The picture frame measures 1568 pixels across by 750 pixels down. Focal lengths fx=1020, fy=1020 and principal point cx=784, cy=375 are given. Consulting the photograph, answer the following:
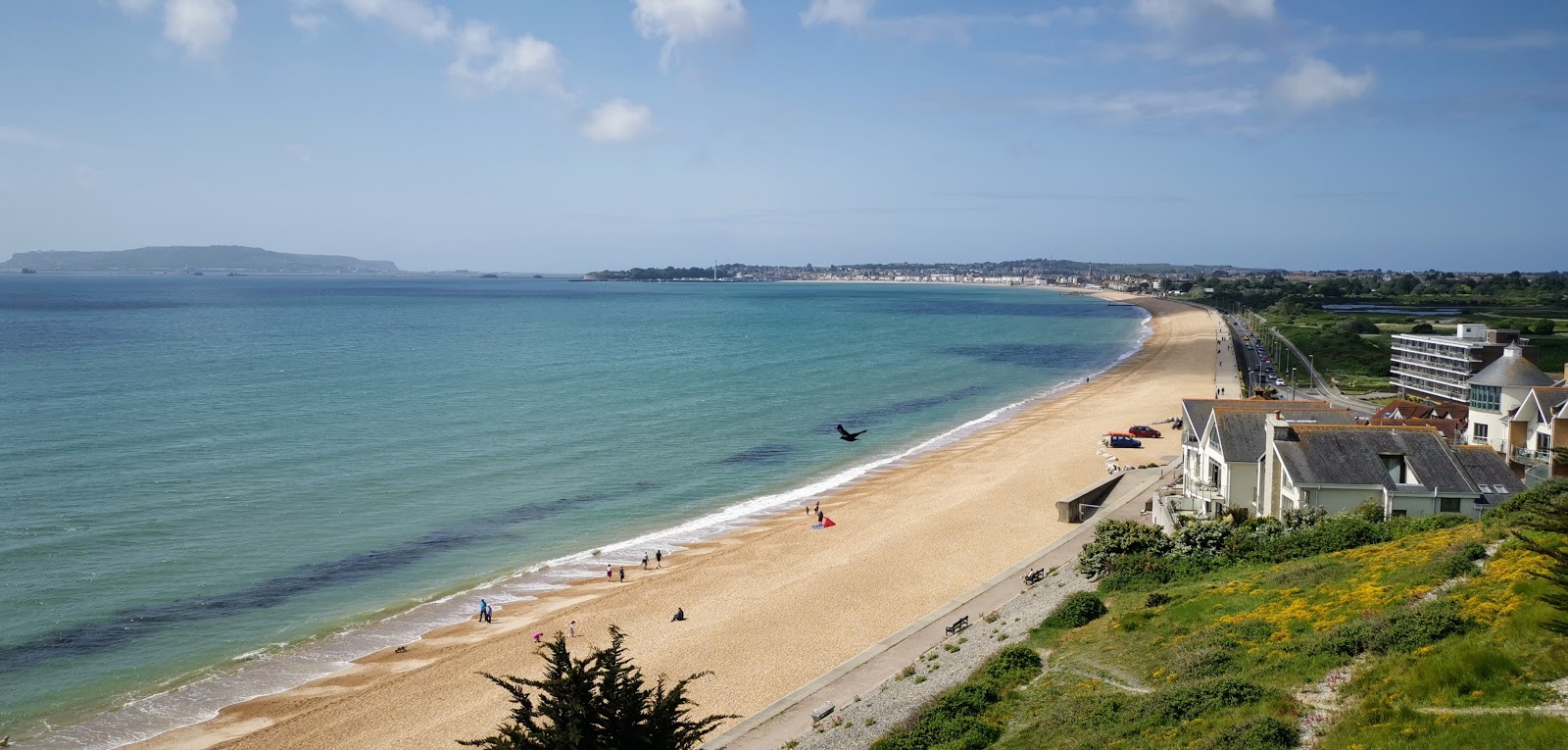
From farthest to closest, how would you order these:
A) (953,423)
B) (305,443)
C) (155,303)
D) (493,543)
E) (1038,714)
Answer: (155,303), (953,423), (305,443), (493,543), (1038,714)

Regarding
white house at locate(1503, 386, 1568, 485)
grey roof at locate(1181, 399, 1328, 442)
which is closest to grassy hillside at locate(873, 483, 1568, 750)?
grey roof at locate(1181, 399, 1328, 442)

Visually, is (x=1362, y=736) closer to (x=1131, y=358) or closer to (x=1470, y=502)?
(x=1470, y=502)

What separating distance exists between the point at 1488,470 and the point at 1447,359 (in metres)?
36.6

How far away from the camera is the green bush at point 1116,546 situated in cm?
2484

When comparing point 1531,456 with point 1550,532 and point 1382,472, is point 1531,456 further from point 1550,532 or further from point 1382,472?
point 1550,532

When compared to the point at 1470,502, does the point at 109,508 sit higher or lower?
lower

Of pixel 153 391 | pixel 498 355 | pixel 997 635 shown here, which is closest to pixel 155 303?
pixel 498 355

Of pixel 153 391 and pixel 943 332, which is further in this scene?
pixel 943 332

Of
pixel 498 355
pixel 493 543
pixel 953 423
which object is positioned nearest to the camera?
pixel 493 543

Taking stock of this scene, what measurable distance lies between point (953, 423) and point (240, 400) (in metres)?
43.0

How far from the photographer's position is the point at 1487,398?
36.0 metres

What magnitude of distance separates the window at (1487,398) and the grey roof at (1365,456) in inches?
464

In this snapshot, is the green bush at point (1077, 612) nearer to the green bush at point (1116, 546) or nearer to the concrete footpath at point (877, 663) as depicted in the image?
the concrete footpath at point (877, 663)

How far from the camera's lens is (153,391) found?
63719mm
